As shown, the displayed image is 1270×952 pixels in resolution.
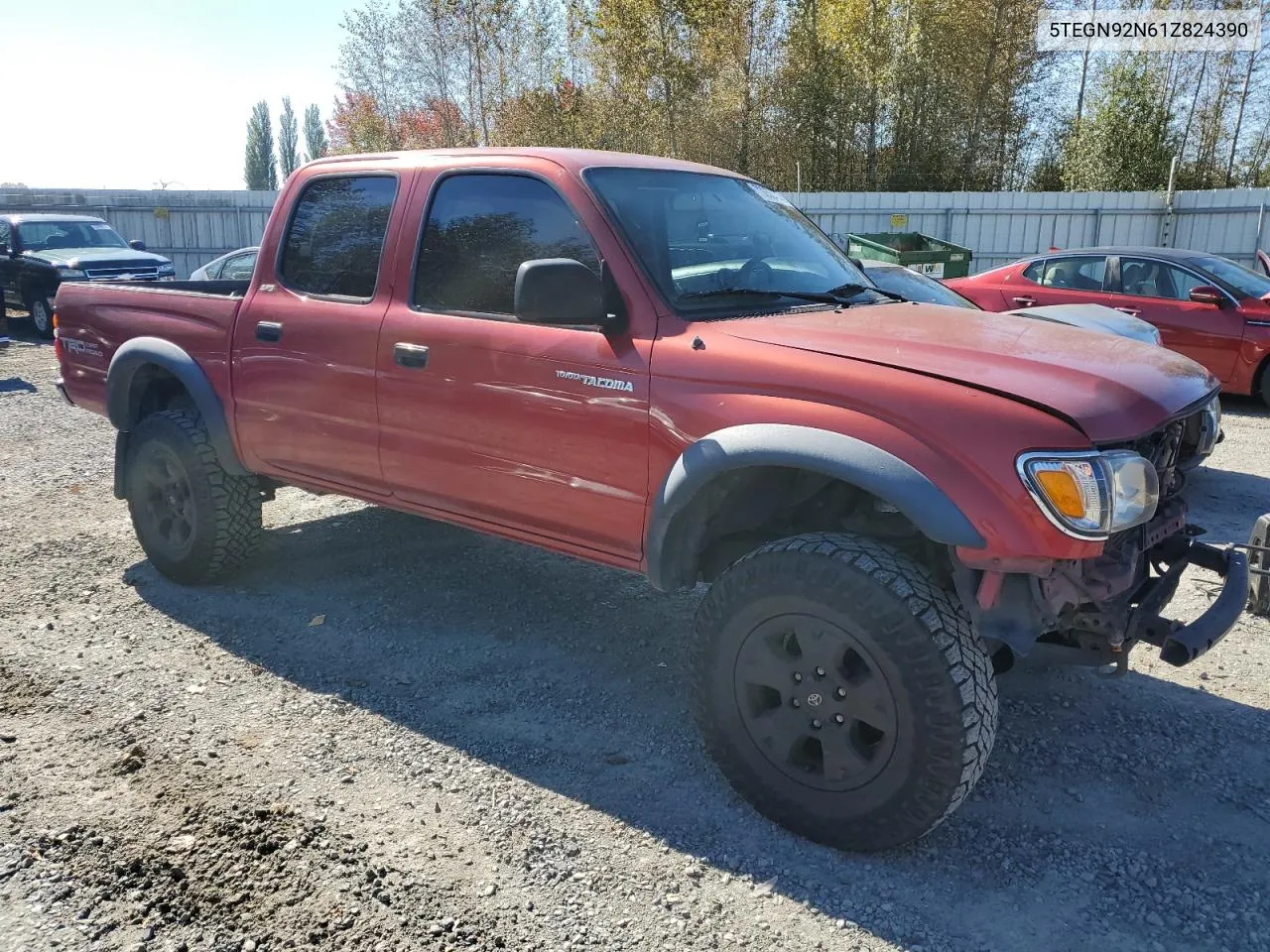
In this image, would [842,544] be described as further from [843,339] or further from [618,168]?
[618,168]

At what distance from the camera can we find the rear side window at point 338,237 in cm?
415

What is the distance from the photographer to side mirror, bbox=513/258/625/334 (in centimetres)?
316

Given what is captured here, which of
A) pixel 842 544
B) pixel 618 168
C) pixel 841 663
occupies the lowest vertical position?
pixel 841 663

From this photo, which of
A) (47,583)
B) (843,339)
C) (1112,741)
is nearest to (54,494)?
(47,583)

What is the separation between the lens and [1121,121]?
71.2 ft

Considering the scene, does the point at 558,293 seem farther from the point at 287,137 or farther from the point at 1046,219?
the point at 287,137

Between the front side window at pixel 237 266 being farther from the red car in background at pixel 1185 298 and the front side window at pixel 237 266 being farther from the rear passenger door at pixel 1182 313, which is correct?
the rear passenger door at pixel 1182 313

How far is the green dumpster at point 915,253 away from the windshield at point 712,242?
8.87m

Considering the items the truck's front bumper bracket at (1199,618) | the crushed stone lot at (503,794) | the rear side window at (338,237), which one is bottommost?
the crushed stone lot at (503,794)

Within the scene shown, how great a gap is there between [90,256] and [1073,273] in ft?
45.8

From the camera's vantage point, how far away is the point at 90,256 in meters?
15.6

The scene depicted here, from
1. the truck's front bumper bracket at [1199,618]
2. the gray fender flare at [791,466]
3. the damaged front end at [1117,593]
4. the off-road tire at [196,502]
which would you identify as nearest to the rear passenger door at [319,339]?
the off-road tire at [196,502]

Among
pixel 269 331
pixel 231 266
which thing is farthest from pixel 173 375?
pixel 231 266

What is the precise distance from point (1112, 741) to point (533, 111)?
26.2 meters
